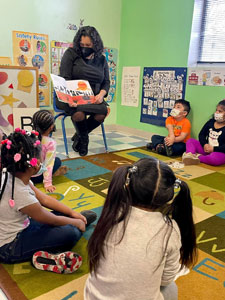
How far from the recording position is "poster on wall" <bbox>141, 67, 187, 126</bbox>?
3.16 m

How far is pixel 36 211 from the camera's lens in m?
1.05

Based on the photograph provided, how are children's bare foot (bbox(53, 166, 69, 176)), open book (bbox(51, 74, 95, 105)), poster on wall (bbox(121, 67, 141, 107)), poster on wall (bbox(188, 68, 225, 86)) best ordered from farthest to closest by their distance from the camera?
1. poster on wall (bbox(121, 67, 141, 107))
2. poster on wall (bbox(188, 68, 225, 86))
3. open book (bbox(51, 74, 95, 105))
4. children's bare foot (bbox(53, 166, 69, 176))

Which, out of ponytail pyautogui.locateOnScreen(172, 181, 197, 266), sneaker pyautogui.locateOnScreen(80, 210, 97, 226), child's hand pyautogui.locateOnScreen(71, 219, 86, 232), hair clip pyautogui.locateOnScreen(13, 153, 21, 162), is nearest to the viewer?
ponytail pyautogui.locateOnScreen(172, 181, 197, 266)

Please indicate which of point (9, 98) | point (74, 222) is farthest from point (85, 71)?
point (74, 222)

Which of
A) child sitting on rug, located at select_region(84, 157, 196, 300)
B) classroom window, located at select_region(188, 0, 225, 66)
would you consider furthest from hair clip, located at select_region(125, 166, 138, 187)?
classroom window, located at select_region(188, 0, 225, 66)

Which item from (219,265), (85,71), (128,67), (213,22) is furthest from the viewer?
(128,67)

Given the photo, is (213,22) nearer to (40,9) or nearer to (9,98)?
(40,9)

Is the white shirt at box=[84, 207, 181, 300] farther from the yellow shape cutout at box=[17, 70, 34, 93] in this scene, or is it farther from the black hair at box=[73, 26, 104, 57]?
the yellow shape cutout at box=[17, 70, 34, 93]

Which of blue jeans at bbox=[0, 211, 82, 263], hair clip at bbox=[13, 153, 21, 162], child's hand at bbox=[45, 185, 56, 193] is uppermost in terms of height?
hair clip at bbox=[13, 153, 21, 162]

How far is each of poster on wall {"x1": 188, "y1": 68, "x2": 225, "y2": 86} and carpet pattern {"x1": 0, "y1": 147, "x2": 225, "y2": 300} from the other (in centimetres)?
89

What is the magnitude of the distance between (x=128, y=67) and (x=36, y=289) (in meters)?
3.15

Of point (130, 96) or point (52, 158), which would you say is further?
point (130, 96)

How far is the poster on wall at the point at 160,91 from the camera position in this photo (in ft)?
10.4

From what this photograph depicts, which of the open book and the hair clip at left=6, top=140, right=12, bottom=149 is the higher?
the open book
